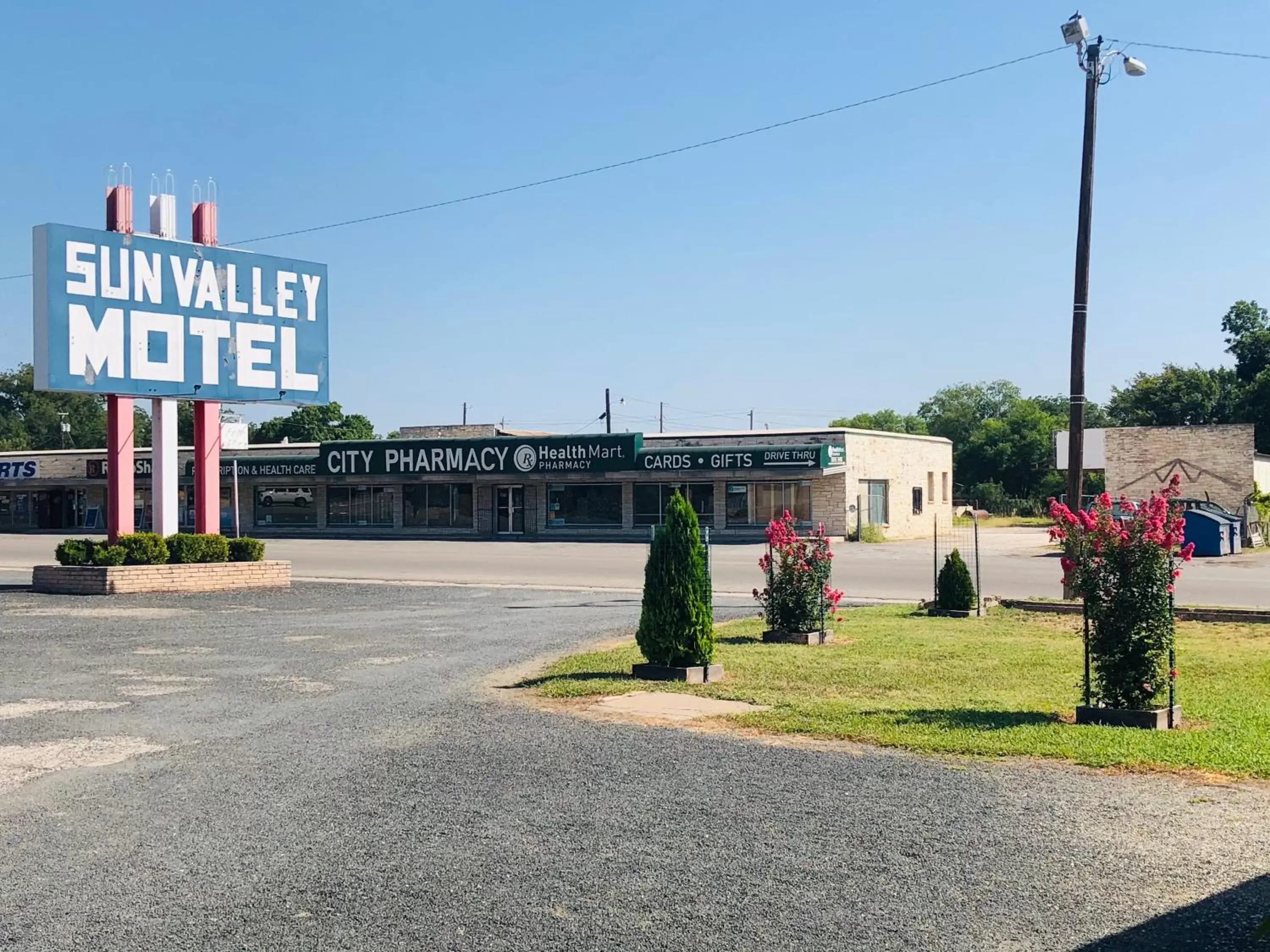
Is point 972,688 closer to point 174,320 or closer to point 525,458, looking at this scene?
point 174,320

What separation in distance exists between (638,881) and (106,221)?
23.9 meters

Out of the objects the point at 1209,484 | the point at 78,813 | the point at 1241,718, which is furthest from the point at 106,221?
the point at 1209,484

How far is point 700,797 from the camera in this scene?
755 centimetres

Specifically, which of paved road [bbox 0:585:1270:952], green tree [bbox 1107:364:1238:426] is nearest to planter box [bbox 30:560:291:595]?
paved road [bbox 0:585:1270:952]

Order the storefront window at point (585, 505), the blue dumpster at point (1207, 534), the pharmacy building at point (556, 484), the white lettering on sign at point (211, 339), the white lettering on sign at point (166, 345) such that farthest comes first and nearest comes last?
the storefront window at point (585, 505), the pharmacy building at point (556, 484), the blue dumpster at point (1207, 534), the white lettering on sign at point (211, 339), the white lettering on sign at point (166, 345)

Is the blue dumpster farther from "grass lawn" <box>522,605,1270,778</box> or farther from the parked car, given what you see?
the parked car

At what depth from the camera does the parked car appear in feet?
192

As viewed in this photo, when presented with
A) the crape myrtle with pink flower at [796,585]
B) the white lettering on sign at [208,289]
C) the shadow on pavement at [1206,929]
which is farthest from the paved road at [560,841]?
the white lettering on sign at [208,289]

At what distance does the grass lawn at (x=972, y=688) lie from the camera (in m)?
8.86

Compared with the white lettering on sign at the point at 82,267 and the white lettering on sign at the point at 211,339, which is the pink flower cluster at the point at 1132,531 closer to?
the white lettering on sign at the point at 82,267

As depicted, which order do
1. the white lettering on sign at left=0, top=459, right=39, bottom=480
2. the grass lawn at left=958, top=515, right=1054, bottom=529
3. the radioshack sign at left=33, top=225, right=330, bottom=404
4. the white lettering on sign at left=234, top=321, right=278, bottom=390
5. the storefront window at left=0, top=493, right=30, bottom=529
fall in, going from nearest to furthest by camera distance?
the radioshack sign at left=33, top=225, right=330, bottom=404 < the white lettering on sign at left=234, top=321, right=278, bottom=390 < the white lettering on sign at left=0, top=459, right=39, bottom=480 < the grass lawn at left=958, top=515, right=1054, bottom=529 < the storefront window at left=0, top=493, right=30, bottom=529

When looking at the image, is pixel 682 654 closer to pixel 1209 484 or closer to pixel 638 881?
pixel 638 881

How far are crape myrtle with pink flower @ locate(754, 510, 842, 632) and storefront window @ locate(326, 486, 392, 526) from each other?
4225 cm

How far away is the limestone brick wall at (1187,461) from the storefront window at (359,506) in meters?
31.1
